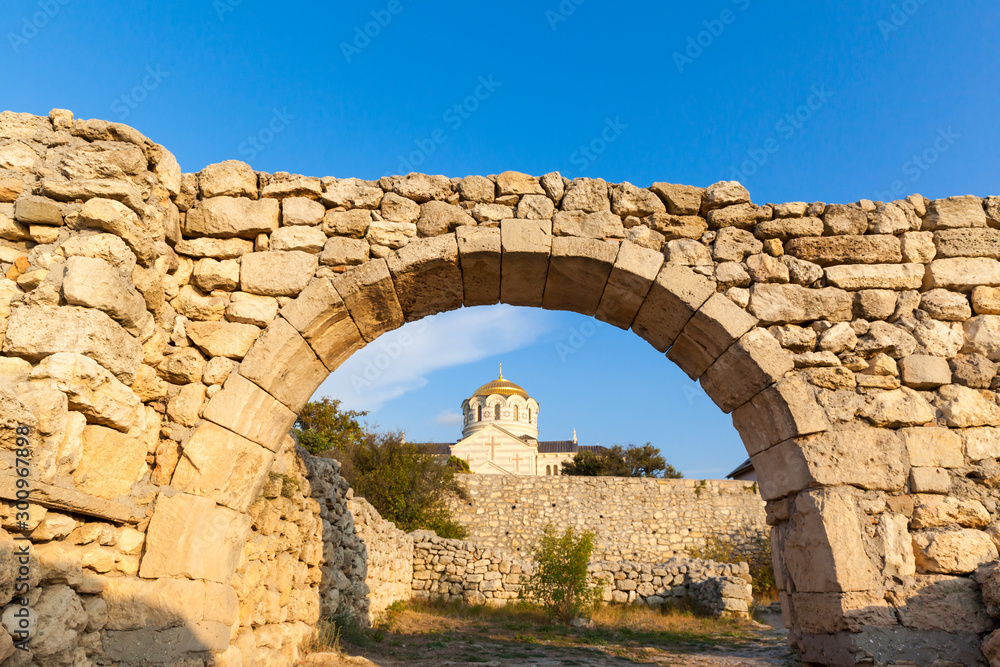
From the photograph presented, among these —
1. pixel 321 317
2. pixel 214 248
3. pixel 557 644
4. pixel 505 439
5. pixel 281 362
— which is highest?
pixel 505 439

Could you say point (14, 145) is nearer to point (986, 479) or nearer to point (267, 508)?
point (267, 508)

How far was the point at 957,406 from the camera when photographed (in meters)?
3.95

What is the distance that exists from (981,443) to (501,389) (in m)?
41.0

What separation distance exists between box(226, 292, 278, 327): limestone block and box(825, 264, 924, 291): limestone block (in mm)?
3735

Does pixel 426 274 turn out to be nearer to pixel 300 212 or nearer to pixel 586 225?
pixel 300 212

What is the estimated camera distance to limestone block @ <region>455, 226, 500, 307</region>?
13.7 ft

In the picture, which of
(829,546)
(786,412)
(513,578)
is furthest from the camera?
(513,578)

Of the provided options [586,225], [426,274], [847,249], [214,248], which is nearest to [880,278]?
[847,249]

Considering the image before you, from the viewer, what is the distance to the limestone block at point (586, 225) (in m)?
4.26

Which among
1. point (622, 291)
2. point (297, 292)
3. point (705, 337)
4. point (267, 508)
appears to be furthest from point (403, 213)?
point (267, 508)

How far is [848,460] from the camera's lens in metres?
3.83

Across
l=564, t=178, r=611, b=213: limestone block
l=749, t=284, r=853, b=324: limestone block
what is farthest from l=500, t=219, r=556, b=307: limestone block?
l=749, t=284, r=853, b=324: limestone block

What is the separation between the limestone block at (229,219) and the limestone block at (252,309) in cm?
47

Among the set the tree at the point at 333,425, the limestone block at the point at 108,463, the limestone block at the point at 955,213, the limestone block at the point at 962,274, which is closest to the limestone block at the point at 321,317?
the limestone block at the point at 108,463
